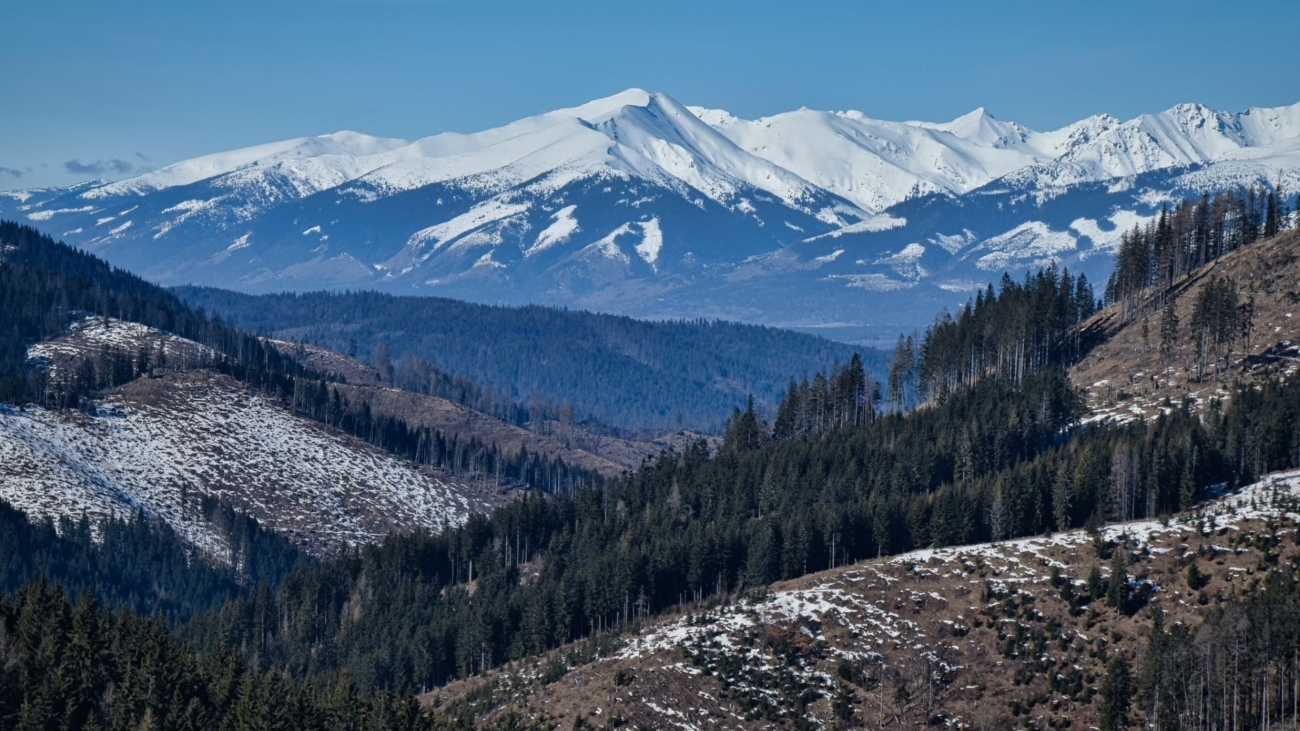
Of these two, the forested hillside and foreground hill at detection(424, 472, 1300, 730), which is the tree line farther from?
foreground hill at detection(424, 472, 1300, 730)

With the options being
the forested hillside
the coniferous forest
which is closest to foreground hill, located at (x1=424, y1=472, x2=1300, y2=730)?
the coniferous forest

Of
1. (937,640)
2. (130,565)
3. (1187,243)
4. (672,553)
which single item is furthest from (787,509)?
(130,565)

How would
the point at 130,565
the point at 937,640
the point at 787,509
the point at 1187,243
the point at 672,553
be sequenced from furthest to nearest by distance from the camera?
1. the point at 1187,243
2. the point at 130,565
3. the point at 787,509
4. the point at 672,553
5. the point at 937,640

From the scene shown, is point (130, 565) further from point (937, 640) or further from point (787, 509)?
point (937, 640)

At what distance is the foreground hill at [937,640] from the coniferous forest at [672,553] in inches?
179

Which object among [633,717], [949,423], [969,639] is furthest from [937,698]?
[949,423]

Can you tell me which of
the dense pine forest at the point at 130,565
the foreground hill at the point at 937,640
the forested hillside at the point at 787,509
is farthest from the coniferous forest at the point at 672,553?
the foreground hill at the point at 937,640

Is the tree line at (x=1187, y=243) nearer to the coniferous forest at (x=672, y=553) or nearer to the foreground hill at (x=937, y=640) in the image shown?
the coniferous forest at (x=672, y=553)

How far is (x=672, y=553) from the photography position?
137750mm

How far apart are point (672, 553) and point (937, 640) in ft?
90.4

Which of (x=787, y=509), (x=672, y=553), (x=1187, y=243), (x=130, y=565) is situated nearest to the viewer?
(x=672, y=553)

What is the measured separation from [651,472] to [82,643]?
91175 mm

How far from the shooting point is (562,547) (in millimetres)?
161625

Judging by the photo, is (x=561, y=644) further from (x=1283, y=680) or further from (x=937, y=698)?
(x=1283, y=680)
